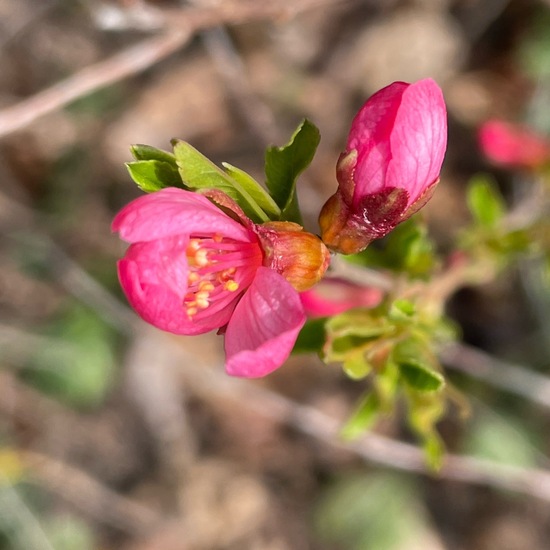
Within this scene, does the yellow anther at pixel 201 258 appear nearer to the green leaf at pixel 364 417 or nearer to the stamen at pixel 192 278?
the stamen at pixel 192 278

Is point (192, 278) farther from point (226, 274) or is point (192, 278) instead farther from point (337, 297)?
point (337, 297)

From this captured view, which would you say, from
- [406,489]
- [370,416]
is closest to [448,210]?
[406,489]

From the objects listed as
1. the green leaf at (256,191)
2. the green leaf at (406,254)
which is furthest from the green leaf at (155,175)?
the green leaf at (406,254)

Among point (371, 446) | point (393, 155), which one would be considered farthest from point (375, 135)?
point (371, 446)

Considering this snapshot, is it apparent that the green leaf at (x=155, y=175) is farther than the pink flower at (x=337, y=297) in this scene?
No

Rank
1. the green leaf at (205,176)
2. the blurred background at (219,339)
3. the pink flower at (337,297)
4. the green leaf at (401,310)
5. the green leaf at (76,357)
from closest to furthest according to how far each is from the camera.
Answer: the green leaf at (205,176) < the green leaf at (401,310) < the pink flower at (337,297) < the blurred background at (219,339) < the green leaf at (76,357)

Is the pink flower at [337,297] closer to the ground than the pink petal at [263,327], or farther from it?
closer to the ground
